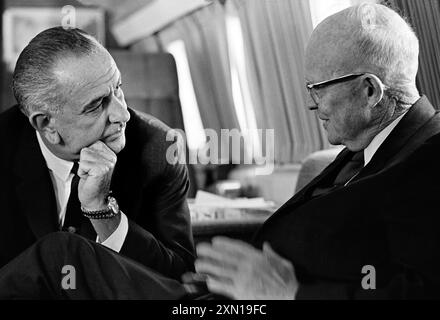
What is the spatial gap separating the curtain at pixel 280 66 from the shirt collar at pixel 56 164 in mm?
384

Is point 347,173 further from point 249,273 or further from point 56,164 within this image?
point 56,164

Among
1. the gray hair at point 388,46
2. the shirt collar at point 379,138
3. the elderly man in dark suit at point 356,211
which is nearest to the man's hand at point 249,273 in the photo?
the elderly man in dark suit at point 356,211

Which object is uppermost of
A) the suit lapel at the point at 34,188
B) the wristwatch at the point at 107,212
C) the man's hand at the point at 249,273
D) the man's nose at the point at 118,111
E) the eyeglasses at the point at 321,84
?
the man's nose at the point at 118,111

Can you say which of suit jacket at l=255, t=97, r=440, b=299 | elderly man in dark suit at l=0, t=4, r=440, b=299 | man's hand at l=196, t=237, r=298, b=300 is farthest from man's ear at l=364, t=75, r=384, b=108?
man's hand at l=196, t=237, r=298, b=300

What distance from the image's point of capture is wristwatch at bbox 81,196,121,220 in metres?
1.20

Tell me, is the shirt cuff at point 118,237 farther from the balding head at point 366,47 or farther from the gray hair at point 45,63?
the balding head at point 366,47

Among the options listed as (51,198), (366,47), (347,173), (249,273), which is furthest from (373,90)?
(51,198)

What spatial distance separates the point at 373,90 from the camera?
47.5 inches

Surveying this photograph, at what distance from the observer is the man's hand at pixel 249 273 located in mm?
1126

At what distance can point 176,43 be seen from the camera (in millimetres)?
1252

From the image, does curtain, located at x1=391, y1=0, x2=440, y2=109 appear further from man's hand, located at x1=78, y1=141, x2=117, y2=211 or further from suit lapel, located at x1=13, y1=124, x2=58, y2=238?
suit lapel, located at x1=13, y1=124, x2=58, y2=238

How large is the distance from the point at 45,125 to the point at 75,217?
18cm

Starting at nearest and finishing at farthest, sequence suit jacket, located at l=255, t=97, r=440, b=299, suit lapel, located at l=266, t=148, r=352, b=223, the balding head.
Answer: suit jacket, located at l=255, t=97, r=440, b=299
the balding head
suit lapel, located at l=266, t=148, r=352, b=223

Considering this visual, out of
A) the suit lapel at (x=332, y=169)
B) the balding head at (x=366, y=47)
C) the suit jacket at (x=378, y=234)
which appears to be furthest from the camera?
the suit lapel at (x=332, y=169)
